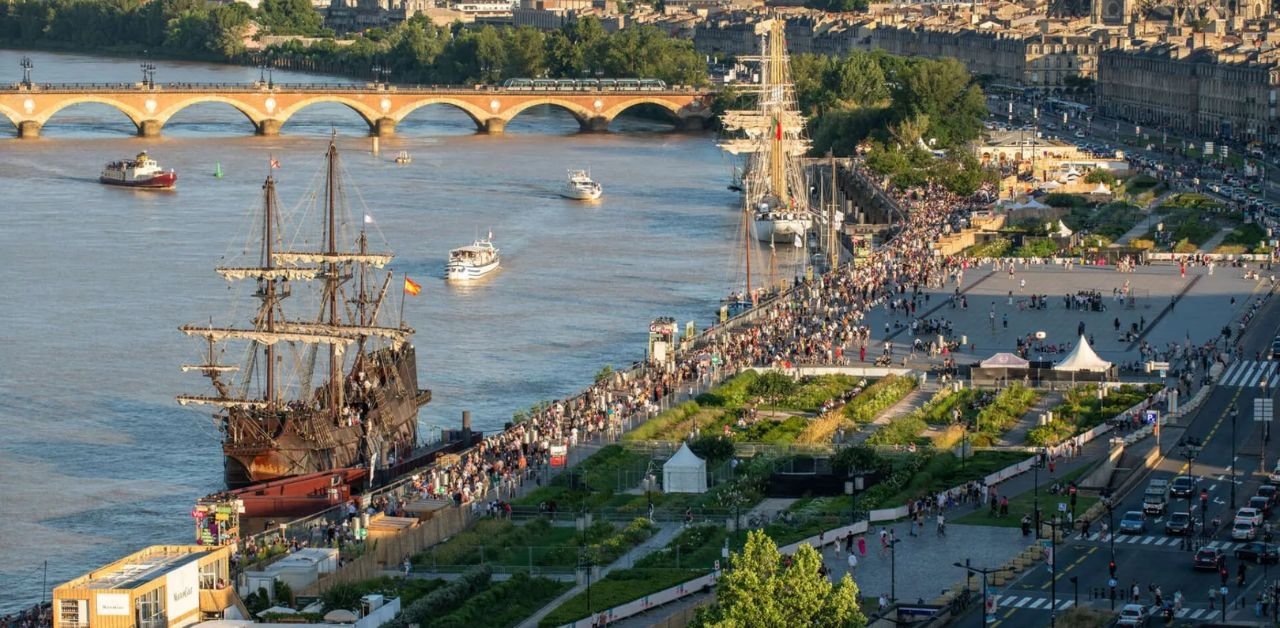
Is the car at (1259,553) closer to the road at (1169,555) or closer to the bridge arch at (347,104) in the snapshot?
the road at (1169,555)

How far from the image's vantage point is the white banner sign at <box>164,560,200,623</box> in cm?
2781

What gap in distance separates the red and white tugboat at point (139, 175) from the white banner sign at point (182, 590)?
58.3m

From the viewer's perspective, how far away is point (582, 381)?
170 ft

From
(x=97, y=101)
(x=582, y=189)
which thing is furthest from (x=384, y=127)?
(x=582, y=189)

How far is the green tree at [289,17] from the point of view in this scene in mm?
179125

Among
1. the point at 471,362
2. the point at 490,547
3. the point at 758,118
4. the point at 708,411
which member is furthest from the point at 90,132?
the point at 490,547

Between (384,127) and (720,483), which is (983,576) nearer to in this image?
(720,483)

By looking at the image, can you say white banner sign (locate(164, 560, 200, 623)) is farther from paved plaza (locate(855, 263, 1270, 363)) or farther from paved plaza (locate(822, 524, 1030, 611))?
paved plaza (locate(855, 263, 1270, 363))

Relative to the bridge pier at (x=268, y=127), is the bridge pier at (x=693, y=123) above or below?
below

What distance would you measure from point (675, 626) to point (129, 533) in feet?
36.9

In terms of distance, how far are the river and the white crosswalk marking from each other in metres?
11.9

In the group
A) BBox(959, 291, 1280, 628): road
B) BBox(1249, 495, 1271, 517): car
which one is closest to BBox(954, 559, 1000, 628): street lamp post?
BBox(959, 291, 1280, 628): road

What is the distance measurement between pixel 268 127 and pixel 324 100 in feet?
11.6

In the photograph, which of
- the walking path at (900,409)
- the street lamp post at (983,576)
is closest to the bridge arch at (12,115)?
the walking path at (900,409)
